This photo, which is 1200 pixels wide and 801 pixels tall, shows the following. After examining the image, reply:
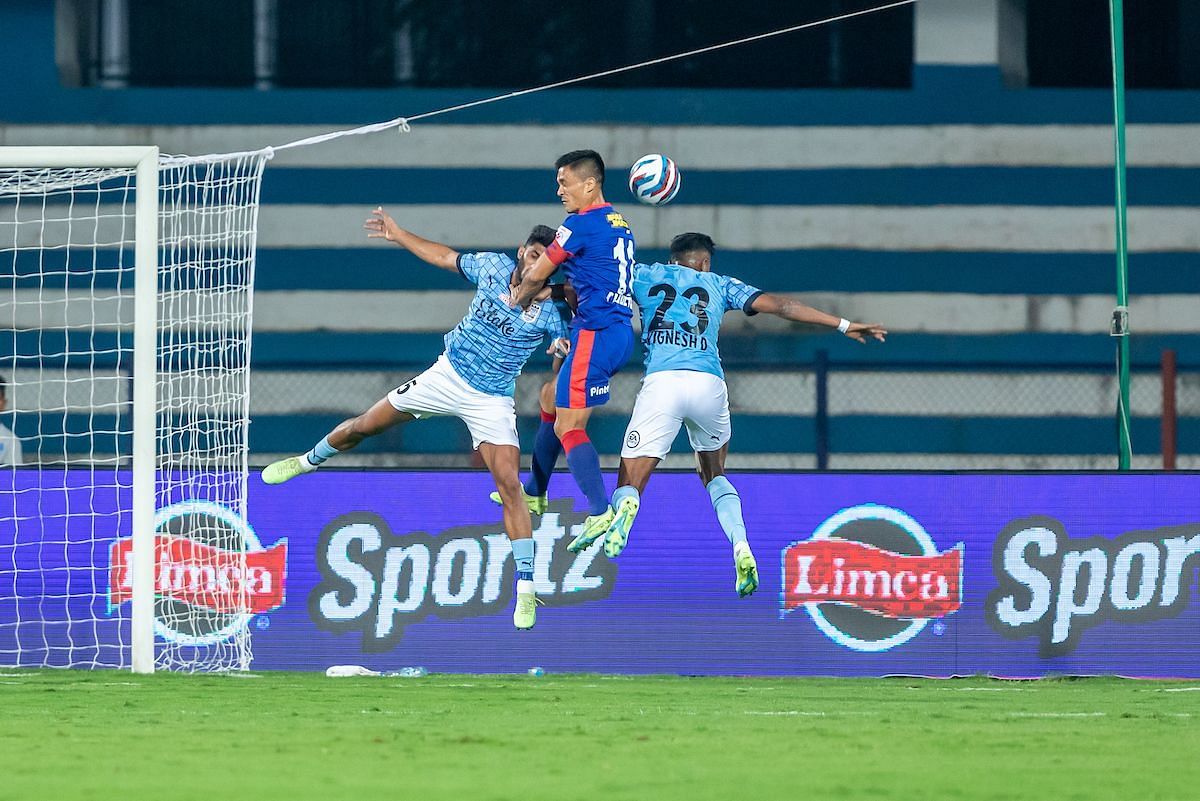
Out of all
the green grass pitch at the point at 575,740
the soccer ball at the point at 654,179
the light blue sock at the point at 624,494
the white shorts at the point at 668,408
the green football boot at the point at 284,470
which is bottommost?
the green grass pitch at the point at 575,740

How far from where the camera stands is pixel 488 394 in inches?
452

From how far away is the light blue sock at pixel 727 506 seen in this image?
444 inches

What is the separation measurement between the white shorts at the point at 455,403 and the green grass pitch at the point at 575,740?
5.10ft

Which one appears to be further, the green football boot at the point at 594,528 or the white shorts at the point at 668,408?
the white shorts at the point at 668,408

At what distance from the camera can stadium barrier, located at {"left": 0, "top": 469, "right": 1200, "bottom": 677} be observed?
11.8 metres

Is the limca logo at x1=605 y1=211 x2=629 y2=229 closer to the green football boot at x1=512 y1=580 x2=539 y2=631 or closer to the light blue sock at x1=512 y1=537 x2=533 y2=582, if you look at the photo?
the light blue sock at x1=512 y1=537 x2=533 y2=582

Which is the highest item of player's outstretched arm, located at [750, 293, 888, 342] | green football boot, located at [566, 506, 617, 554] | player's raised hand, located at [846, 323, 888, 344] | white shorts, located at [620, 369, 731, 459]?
player's outstretched arm, located at [750, 293, 888, 342]

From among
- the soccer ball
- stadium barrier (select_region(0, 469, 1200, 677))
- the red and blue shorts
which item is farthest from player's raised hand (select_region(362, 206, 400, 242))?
stadium barrier (select_region(0, 469, 1200, 677))

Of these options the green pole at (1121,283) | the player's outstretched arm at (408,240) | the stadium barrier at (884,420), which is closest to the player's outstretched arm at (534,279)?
the player's outstretched arm at (408,240)

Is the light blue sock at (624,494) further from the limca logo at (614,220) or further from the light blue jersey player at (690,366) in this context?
the limca logo at (614,220)

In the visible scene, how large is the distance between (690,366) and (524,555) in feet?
4.84

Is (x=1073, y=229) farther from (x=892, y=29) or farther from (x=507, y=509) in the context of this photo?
(x=507, y=509)

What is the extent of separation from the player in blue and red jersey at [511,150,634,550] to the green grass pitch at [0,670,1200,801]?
5.20 ft

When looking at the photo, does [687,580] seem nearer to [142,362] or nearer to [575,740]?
[142,362]
